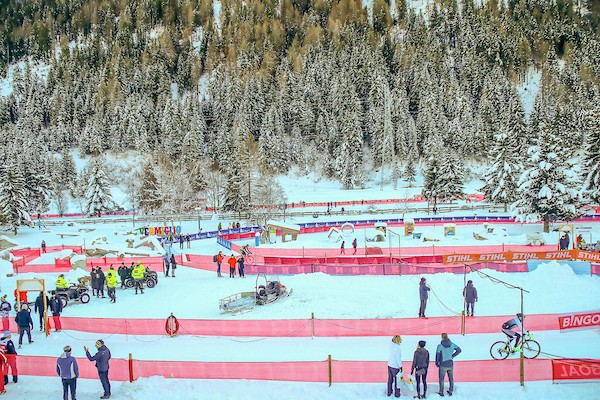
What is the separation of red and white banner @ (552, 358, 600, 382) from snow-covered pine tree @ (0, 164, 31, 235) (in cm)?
5655

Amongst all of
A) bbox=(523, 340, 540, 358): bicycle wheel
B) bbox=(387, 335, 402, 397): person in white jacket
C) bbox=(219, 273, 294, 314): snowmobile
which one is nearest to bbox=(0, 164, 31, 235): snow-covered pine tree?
bbox=(219, 273, 294, 314): snowmobile

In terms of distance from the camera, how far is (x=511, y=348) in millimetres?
13992

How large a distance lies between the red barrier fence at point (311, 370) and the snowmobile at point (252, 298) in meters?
7.13

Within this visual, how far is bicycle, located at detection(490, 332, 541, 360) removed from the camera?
1393 cm

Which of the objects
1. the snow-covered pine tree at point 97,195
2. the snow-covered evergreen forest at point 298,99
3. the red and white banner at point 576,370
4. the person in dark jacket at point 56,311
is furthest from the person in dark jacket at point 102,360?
the snow-covered pine tree at point 97,195

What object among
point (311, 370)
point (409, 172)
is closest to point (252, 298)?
point (311, 370)

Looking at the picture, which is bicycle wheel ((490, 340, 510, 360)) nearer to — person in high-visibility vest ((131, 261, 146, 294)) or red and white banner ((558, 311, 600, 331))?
red and white banner ((558, 311, 600, 331))

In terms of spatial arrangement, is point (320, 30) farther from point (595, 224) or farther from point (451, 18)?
point (595, 224)

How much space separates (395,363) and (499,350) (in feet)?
14.0

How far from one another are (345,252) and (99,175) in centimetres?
4814

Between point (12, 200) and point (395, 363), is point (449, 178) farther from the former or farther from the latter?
point (395, 363)

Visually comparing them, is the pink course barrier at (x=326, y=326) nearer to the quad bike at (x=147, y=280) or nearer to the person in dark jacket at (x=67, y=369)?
the person in dark jacket at (x=67, y=369)

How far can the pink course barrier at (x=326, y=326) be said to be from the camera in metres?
16.4

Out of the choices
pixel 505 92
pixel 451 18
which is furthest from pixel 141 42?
pixel 505 92
